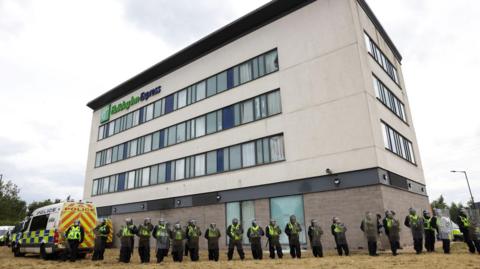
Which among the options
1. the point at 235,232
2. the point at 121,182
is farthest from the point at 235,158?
the point at 121,182

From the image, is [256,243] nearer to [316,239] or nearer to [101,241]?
[316,239]

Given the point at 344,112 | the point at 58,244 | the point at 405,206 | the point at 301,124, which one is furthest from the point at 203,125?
the point at 405,206

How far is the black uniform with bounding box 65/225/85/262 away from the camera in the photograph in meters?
13.8

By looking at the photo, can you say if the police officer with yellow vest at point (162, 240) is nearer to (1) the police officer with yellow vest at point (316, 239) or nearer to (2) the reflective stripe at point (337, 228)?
(1) the police officer with yellow vest at point (316, 239)

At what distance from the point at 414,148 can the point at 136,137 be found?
22.7m

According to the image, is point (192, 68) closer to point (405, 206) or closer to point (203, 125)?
point (203, 125)

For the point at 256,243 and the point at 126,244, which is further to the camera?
the point at 256,243

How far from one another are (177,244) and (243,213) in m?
7.45

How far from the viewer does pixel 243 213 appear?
67.4 feet

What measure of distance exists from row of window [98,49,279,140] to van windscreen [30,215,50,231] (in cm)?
1302

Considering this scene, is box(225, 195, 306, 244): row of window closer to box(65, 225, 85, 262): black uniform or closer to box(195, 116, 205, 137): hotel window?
box(195, 116, 205, 137): hotel window

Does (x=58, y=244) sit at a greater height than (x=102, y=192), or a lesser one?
lesser

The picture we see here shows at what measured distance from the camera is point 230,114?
909 inches

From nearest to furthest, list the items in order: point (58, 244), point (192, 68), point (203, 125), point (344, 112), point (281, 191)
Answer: point (58, 244), point (344, 112), point (281, 191), point (203, 125), point (192, 68)
